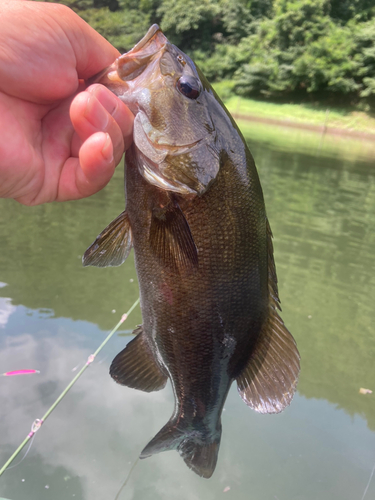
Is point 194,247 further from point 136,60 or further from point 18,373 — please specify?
point 18,373

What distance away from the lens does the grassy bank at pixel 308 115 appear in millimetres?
22719

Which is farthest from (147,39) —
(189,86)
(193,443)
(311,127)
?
(311,127)

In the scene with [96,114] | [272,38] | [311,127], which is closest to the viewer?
[96,114]

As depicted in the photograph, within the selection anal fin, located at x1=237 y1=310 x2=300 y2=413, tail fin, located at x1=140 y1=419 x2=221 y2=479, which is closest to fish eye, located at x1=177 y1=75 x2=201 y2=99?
anal fin, located at x1=237 y1=310 x2=300 y2=413

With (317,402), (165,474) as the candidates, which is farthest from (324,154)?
(165,474)

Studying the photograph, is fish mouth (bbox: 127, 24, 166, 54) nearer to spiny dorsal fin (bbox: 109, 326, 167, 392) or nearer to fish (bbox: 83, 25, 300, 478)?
fish (bbox: 83, 25, 300, 478)

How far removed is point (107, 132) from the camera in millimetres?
1201

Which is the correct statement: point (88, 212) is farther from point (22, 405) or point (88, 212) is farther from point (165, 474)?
point (165, 474)

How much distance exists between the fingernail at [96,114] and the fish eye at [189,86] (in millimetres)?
297

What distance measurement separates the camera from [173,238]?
1334 mm

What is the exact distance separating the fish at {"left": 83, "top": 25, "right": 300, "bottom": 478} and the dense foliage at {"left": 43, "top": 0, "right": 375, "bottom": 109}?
1041 inches

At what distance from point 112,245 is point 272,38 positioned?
3125 centimetres

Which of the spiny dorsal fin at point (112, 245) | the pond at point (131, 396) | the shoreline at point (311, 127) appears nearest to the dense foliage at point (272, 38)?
the shoreline at point (311, 127)

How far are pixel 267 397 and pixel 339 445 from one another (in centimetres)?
140
